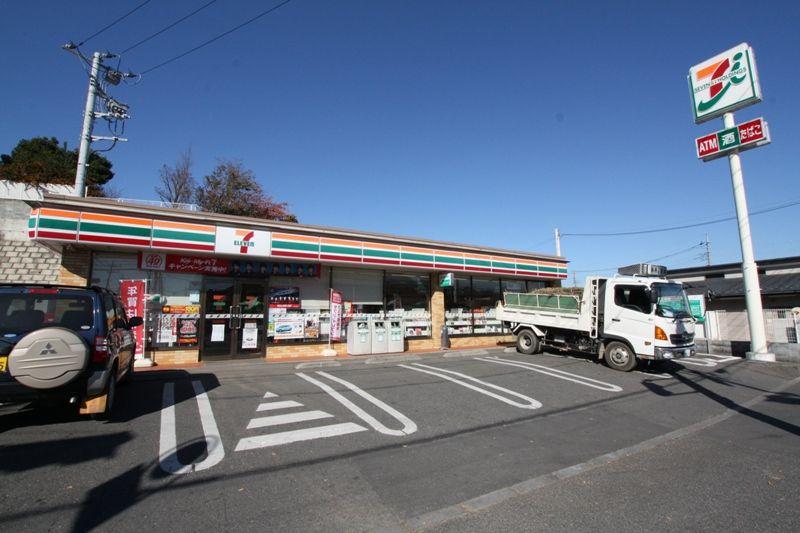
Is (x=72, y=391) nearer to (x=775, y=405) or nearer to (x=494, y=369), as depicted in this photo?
(x=494, y=369)

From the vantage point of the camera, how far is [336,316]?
14266 millimetres

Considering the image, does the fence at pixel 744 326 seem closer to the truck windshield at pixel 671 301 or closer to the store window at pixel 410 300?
the truck windshield at pixel 671 301

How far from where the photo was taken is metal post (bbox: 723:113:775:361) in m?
15.2

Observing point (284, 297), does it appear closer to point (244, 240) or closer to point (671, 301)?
point (244, 240)

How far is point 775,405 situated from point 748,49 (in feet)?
49.8

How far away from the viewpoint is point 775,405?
8.35 m

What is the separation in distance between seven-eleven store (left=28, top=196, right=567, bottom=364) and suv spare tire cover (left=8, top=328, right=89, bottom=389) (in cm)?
648

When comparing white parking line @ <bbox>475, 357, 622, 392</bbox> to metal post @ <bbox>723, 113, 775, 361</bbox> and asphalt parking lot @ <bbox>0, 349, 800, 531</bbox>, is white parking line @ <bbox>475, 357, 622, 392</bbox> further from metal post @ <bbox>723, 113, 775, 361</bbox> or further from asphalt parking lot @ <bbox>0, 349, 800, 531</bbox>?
metal post @ <bbox>723, 113, 775, 361</bbox>

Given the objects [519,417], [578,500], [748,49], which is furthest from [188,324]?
[748,49]

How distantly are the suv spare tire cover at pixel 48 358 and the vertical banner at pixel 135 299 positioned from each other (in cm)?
689

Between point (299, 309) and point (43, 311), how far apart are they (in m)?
8.30

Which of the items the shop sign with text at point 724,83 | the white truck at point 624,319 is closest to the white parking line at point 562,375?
the white truck at point 624,319

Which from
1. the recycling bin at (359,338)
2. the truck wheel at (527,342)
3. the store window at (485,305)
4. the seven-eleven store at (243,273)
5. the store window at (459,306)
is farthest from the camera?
the store window at (485,305)

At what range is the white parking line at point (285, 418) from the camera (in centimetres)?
607
